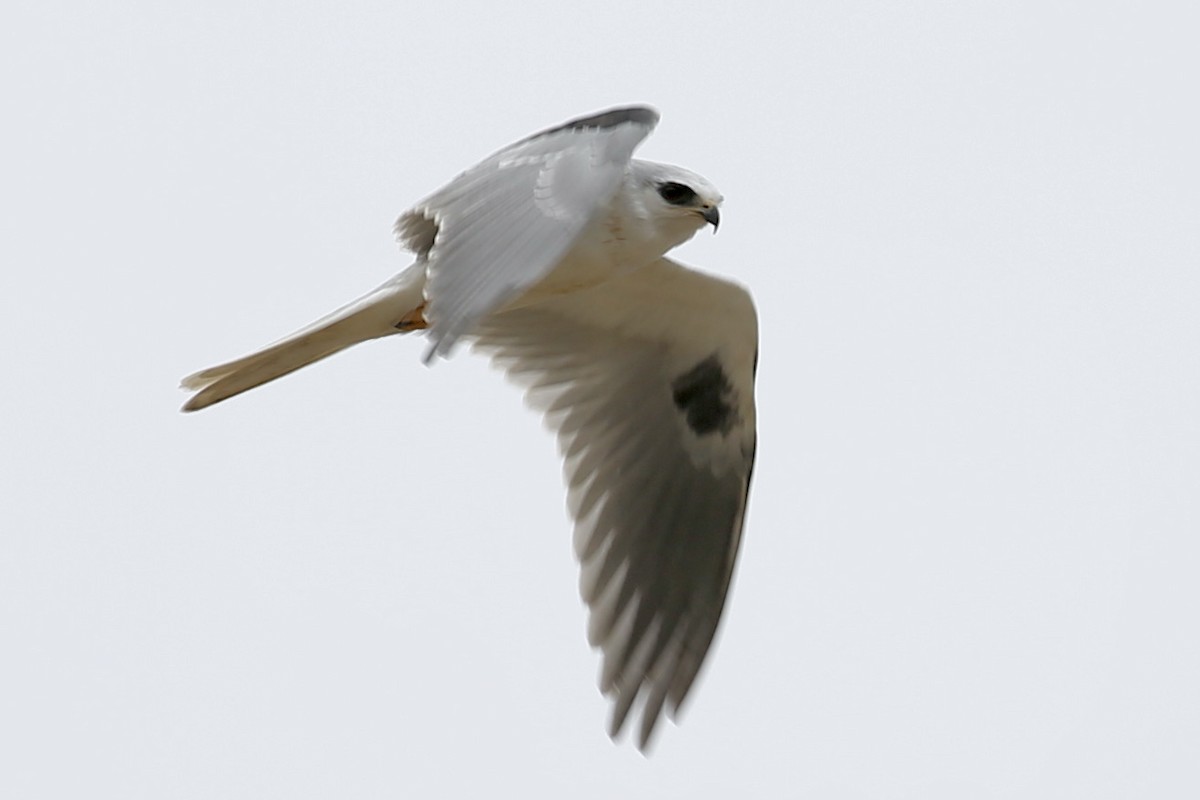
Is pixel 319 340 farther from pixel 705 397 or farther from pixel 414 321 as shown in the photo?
pixel 705 397

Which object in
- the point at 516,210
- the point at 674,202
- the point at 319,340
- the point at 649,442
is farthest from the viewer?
the point at 649,442

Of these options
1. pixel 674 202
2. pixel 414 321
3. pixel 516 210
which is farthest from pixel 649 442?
pixel 516 210

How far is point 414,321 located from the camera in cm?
744

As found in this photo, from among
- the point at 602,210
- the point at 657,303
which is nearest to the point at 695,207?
the point at 602,210

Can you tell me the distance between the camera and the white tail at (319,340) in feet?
23.9

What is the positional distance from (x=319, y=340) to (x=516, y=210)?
146 centimetres

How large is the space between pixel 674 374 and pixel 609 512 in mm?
567

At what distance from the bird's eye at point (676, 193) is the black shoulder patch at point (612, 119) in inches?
14.0

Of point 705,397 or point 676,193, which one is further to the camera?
point 705,397

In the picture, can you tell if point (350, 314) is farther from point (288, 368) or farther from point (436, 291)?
point (436, 291)

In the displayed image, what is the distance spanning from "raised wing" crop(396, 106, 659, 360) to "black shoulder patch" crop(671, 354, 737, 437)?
1493 mm

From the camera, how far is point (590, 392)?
8.15 metres

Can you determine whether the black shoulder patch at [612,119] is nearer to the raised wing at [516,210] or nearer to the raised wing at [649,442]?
the raised wing at [516,210]

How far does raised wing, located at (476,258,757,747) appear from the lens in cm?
785
